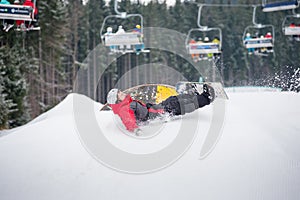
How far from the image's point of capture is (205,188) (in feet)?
12.3

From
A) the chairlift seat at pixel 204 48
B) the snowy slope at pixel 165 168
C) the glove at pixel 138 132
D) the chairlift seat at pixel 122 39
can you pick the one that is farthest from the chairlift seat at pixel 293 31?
the glove at pixel 138 132

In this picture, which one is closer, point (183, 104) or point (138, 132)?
point (138, 132)

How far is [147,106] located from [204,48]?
35.1ft

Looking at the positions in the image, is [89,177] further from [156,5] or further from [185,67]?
[156,5]

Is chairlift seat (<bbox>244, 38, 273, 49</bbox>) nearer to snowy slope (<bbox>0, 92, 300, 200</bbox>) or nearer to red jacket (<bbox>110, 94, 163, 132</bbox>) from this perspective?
snowy slope (<bbox>0, 92, 300, 200</bbox>)

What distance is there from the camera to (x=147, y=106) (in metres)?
5.95

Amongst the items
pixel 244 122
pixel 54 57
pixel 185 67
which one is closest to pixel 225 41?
pixel 185 67

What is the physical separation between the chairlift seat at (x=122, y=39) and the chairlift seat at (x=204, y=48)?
404 cm

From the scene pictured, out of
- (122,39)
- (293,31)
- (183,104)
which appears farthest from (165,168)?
(293,31)

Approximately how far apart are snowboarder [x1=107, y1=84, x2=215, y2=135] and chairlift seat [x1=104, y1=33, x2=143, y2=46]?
22.7 ft

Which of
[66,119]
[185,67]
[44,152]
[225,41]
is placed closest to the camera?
[44,152]

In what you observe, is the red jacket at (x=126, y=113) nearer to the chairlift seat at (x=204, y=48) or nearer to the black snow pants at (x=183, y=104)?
the black snow pants at (x=183, y=104)

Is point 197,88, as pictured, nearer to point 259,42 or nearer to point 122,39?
point 122,39

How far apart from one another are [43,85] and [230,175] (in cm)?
2000
